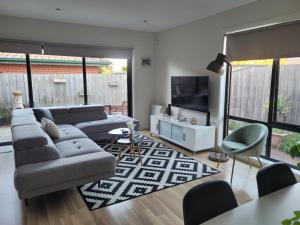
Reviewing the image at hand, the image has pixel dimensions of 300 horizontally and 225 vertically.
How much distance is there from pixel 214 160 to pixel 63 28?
4.06 m

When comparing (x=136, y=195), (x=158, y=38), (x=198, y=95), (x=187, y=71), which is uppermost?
(x=158, y=38)

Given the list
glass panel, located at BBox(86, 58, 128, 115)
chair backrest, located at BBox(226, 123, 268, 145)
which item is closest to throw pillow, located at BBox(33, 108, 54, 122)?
glass panel, located at BBox(86, 58, 128, 115)

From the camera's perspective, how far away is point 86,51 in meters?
5.13

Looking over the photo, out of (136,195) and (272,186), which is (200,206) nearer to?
(272,186)

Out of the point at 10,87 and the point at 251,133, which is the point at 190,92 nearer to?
the point at 251,133

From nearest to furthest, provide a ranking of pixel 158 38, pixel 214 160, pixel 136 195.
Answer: pixel 136 195
pixel 214 160
pixel 158 38

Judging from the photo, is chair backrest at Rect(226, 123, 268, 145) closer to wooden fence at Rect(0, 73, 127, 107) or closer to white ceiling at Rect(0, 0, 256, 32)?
white ceiling at Rect(0, 0, 256, 32)

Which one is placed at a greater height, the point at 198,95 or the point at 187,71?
the point at 187,71

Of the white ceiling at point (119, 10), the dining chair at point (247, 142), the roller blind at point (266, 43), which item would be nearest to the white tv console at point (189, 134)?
the dining chair at point (247, 142)

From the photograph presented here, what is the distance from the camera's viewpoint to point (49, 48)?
478 cm

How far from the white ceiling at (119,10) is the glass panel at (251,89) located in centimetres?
101

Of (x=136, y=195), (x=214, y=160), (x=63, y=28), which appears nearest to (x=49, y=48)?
(x=63, y=28)

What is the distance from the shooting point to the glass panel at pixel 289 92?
10.5ft

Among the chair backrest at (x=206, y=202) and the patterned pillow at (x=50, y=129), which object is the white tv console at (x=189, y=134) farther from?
the chair backrest at (x=206, y=202)
